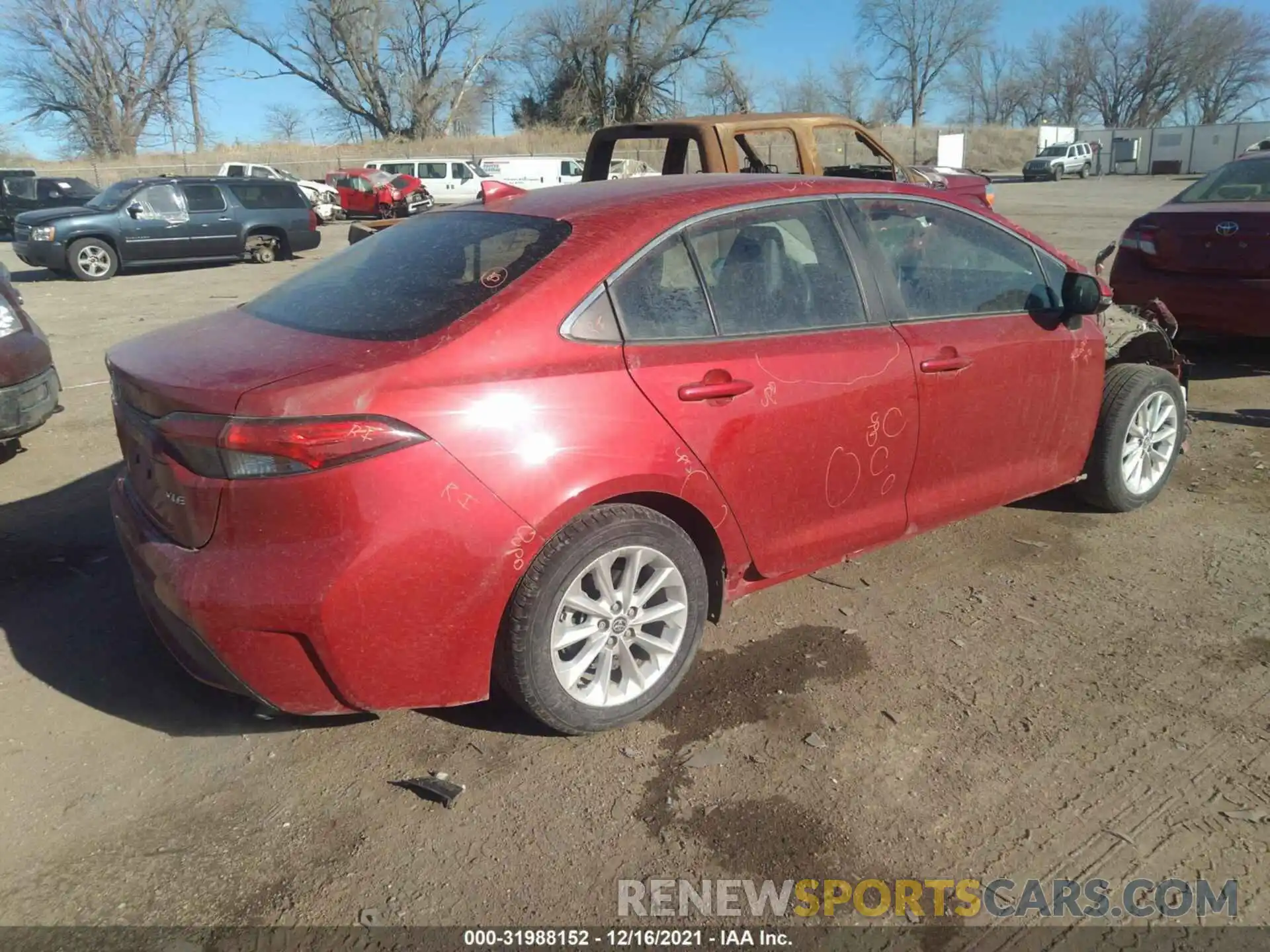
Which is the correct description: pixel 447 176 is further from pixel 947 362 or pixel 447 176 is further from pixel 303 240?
pixel 947 362

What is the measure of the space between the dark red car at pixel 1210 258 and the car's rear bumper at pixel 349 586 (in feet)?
19.6

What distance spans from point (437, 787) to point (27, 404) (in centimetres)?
382

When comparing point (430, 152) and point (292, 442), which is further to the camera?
point (430, 152)

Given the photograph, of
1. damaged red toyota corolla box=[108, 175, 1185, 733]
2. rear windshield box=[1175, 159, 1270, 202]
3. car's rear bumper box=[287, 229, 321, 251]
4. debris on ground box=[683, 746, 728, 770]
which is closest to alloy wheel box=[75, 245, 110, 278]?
car's rear bumper box=[287, 229, 321, 251]

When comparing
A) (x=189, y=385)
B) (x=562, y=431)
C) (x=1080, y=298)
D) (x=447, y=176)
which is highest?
(x=447, y=176)

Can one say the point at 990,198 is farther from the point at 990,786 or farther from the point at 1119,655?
the point at 990,786

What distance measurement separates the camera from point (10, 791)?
282cm

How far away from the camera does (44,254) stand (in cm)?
1622

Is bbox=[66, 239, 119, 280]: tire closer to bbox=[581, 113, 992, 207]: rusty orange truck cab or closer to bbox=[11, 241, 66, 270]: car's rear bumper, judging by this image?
bbox=[11, 241, 66, 270]: car's rear bumper

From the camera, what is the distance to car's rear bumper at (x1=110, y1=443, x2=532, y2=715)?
2.49 metres

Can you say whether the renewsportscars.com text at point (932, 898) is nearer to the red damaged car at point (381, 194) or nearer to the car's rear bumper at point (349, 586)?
the car's rear bumper at point (349, 586)

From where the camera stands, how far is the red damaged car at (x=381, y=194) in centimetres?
2988

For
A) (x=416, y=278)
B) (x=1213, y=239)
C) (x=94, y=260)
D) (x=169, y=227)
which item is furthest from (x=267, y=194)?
(x=416, y=278)

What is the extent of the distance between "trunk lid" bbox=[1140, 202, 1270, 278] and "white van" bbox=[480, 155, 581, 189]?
27671 mm
